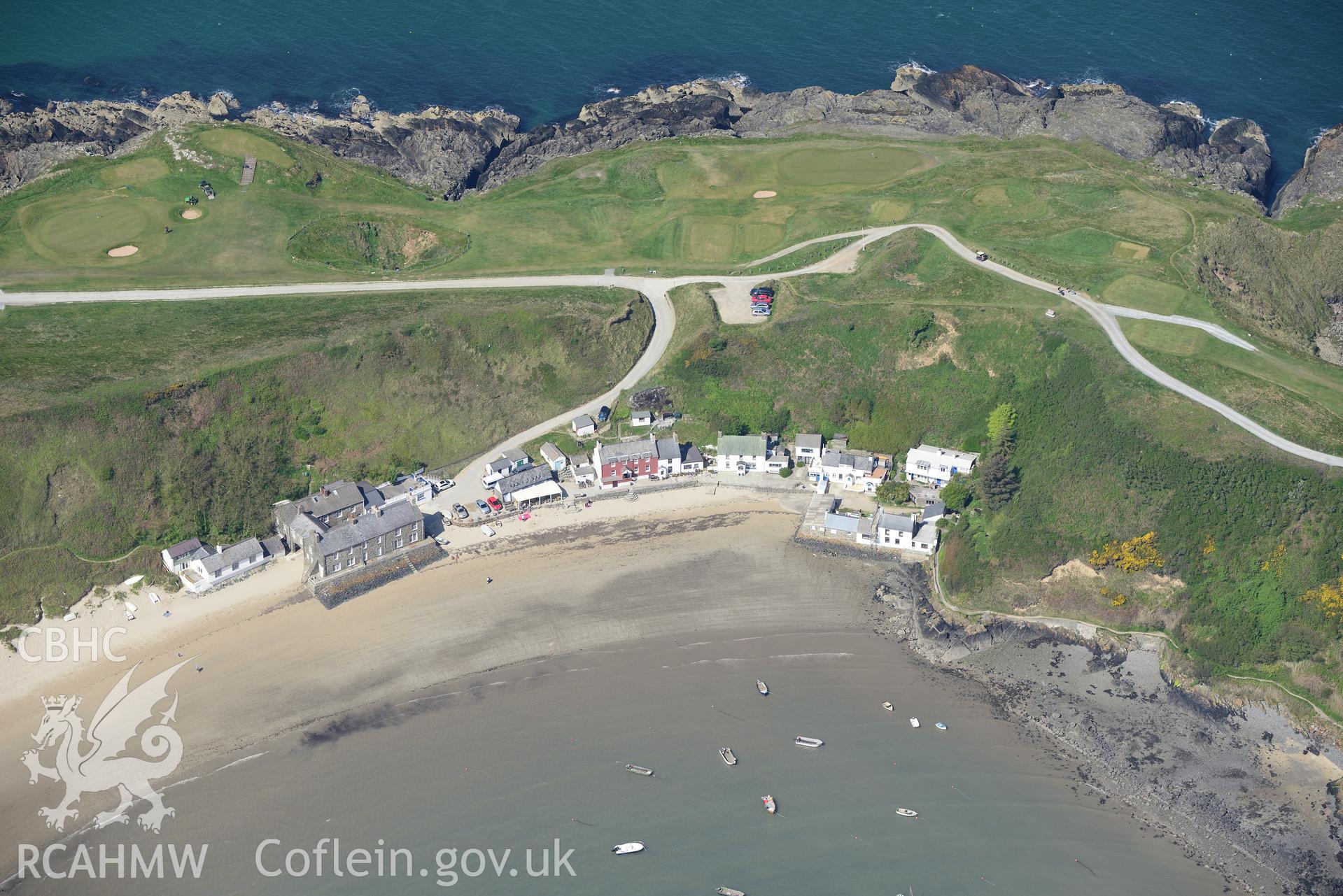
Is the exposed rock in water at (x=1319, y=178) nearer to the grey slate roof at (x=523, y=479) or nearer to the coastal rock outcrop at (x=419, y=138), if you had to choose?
the grey slate roof at (x=523, y=479)

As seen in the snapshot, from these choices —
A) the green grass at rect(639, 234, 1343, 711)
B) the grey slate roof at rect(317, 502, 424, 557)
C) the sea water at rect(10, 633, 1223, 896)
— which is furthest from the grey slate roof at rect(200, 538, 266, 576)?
the green grass at rect(639, 234, 1343, 711)

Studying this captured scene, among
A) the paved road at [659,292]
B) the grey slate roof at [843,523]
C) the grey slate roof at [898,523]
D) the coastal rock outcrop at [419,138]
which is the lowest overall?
the grey slate roof at [843,523]

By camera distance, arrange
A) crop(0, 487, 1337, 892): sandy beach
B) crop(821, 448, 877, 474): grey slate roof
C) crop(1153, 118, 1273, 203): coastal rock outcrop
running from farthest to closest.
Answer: crop(1153, 118, 1273, 203): coastal rock outcrop
crop(821, 448, 877, 474): grey slate roof
crop(0, 487, 1337, 892): sandy beach

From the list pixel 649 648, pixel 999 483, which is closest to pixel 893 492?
pixel 999 483

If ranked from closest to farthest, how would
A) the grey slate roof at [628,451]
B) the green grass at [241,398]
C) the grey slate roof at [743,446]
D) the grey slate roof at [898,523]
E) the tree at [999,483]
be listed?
the green grass at [241,398] → the grey slate roof at [898,523] → the tree at [999,483] → the grey slate roof at [628,451] → the grey slate roof at [743,446]

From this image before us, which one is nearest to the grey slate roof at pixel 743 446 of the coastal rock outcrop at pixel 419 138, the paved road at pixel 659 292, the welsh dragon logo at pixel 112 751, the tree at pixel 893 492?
the tree at pixel 893 492

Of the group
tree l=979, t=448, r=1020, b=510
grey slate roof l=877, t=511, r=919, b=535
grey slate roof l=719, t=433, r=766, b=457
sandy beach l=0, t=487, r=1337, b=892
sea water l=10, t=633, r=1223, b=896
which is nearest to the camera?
sea water l=10, t=633, r=1223, b=896

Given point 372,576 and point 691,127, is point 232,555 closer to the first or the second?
point 372,576

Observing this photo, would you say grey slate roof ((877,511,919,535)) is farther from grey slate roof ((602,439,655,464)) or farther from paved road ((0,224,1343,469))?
paved road ((0,224,1343,469))
